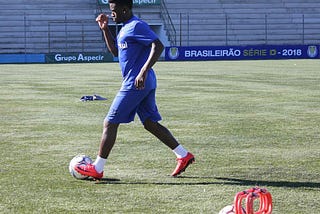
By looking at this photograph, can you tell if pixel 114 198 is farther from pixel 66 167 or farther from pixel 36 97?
pixel 36 97

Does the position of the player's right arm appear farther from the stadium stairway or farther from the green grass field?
the stadium stairway

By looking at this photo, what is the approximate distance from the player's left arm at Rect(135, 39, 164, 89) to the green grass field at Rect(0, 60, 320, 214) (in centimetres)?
96

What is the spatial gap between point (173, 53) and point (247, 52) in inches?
191

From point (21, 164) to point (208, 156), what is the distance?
2.18 metres

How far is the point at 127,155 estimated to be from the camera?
29.3ft

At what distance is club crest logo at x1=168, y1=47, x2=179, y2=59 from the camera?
47.4 meters

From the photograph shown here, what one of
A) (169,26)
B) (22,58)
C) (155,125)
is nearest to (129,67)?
(155,125)

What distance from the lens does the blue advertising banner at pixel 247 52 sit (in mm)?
47688

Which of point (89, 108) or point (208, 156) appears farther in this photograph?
point (89, 108)

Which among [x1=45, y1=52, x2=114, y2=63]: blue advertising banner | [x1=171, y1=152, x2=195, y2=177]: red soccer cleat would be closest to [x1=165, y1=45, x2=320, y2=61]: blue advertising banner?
[x1=45, y1=52, x2=114, y2=63]: blue advertising banner

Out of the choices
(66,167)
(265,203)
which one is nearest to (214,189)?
(66,167)

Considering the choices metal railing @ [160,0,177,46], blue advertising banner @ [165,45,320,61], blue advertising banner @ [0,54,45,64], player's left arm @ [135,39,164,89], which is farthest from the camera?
metal railing @ [160,0,177,46]

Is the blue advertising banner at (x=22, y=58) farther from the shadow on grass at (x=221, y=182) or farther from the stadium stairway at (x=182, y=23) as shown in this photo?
the shadow on grass at (x=221, y=182)

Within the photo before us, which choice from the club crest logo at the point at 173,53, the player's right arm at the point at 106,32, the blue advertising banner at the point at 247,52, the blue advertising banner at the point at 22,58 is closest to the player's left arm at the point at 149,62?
the player's right arm at the point at 106,32
